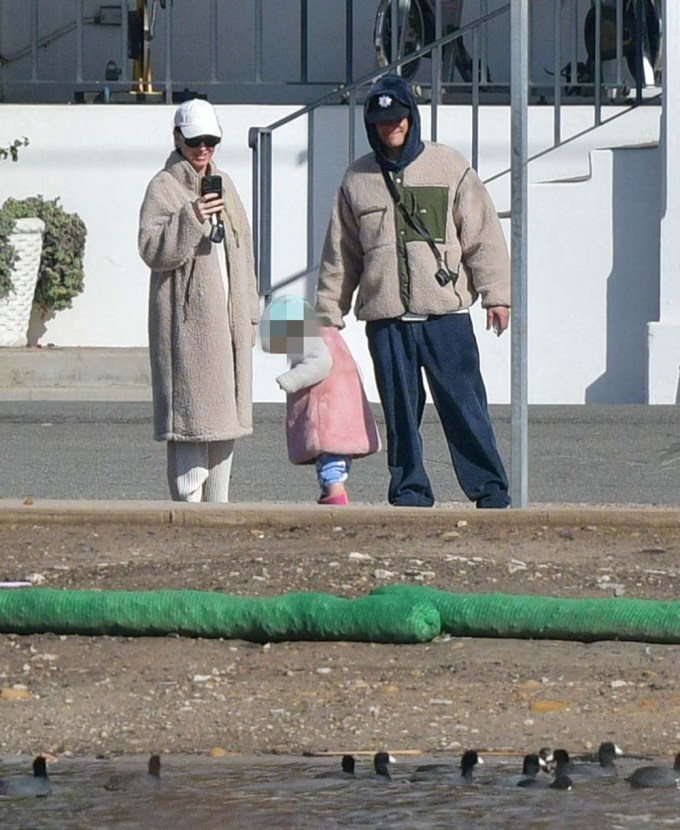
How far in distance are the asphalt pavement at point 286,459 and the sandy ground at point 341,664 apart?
183cm

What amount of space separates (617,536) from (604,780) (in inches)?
94.1

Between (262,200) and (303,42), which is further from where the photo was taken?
(303,42)

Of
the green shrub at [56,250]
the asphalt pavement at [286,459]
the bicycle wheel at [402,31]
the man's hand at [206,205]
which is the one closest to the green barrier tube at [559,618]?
the man's hand at [206,205]

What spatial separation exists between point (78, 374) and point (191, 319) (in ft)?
19.1

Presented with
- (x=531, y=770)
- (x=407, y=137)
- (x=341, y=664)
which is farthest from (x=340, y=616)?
(x=407, y=137)

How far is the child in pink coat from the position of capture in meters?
6.80

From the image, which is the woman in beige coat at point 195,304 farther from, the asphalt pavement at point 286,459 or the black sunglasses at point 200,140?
the asphalt pavement at point 286,459

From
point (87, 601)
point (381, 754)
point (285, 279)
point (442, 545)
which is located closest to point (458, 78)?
point (285, 279)

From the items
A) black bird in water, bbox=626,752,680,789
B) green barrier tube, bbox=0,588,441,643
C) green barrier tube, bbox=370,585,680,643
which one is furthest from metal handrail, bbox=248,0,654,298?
black bird in water, bbox=626,752,680,789

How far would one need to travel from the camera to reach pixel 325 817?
12.9 ft

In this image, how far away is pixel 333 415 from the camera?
22.4ft

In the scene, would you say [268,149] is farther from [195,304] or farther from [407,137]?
[195,304]

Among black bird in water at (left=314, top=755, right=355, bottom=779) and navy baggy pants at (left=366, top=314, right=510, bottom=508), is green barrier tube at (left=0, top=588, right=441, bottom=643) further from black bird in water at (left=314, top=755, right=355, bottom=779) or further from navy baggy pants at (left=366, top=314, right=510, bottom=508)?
navy baggy pants at (left=366, top=314, right=510, bottom=508)

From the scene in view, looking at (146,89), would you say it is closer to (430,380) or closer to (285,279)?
(285,279)
